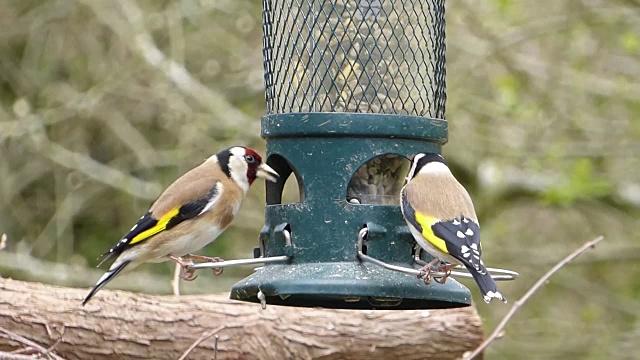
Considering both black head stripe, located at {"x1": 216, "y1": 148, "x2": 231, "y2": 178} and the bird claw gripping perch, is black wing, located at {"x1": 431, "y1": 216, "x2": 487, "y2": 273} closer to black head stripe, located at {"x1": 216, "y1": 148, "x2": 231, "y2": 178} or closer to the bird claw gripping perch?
the bird claw gripping perch

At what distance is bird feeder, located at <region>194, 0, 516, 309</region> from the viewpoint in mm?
5230

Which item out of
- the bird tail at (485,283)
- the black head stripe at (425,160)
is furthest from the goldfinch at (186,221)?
the bird tail at (485,283)

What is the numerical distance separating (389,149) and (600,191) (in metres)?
4.56

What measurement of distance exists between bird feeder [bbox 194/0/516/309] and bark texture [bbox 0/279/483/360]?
5.01 feet

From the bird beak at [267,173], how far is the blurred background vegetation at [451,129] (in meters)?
4.09

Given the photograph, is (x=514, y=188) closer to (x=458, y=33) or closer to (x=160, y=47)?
(x=458, y=33)

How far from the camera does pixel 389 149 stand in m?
5.43

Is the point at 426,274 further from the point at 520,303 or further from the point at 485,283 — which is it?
the point at 520,303

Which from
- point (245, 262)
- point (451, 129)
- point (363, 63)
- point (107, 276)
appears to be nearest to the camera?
point (245, 262)

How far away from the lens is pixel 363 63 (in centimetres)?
555

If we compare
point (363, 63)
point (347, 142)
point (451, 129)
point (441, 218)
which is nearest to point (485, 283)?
point (441, 218)

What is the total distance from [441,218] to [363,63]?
35.2 inches

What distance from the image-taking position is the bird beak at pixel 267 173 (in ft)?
18.9

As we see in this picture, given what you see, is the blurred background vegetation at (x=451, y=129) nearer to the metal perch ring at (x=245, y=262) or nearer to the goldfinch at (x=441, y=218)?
the goldfinch at (x=441, y=218)
